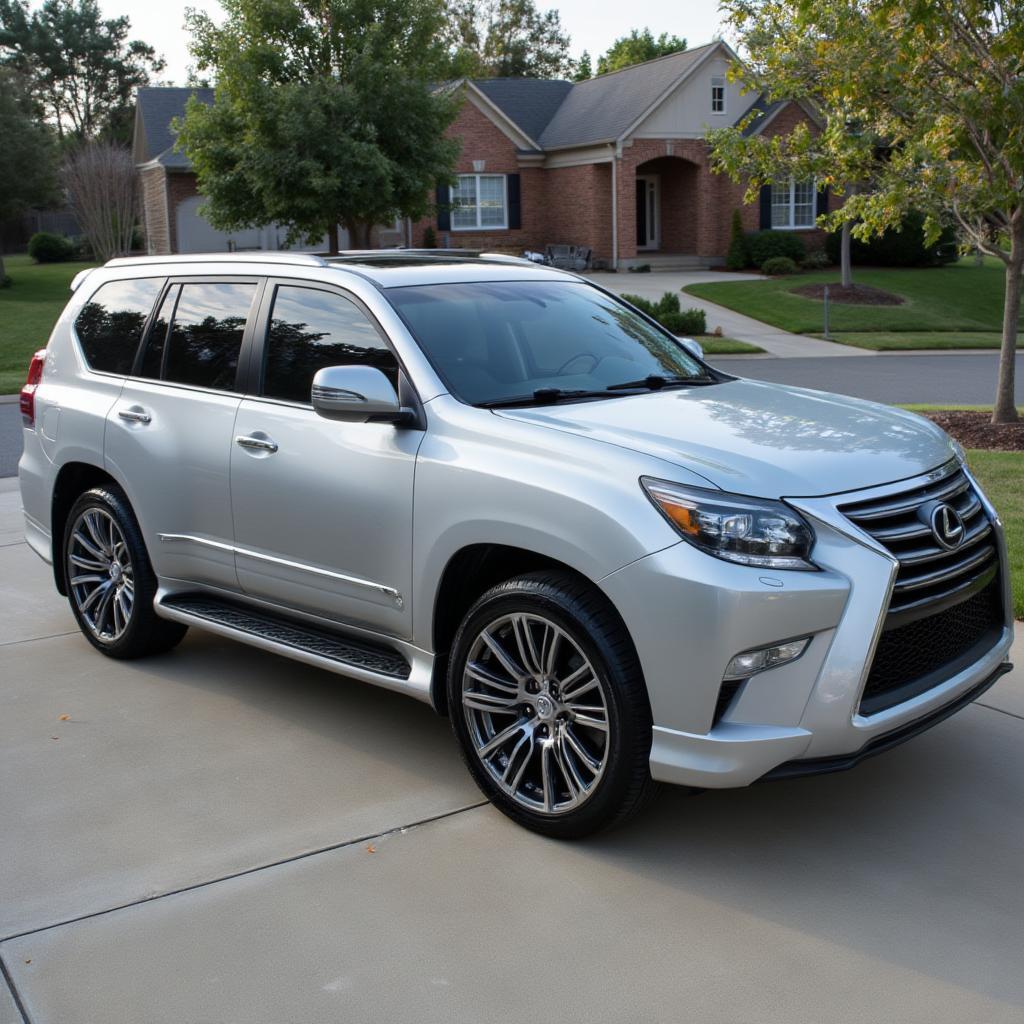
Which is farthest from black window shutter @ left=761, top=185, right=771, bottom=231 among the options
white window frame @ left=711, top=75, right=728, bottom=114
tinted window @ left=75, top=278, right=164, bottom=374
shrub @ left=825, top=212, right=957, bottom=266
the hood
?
the hood

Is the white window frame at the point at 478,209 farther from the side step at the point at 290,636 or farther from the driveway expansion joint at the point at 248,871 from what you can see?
the driveway expansion joint at the point at 248,871

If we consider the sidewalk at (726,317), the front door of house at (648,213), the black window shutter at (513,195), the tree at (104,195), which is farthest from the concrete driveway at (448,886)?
the front door of house at (648,213)

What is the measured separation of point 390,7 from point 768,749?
2695 centimetres

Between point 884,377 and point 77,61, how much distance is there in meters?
80.0

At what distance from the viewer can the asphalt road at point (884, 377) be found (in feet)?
56.2

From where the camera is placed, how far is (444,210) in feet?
130

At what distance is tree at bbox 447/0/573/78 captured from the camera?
257 ft

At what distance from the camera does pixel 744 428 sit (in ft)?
14.4

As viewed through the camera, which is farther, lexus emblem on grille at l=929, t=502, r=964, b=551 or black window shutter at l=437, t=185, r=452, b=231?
black window shutter at l=437, t=185, r=452, b=231

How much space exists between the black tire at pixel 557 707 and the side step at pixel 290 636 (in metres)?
0.43

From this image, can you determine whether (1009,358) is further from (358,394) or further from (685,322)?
(685,322)

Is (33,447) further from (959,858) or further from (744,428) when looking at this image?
(959,858)

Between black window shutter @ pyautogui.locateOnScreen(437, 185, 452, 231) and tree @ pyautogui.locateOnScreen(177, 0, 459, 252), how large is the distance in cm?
997

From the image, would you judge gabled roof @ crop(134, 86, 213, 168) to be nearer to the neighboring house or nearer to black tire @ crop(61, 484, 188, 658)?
the neighboring house
